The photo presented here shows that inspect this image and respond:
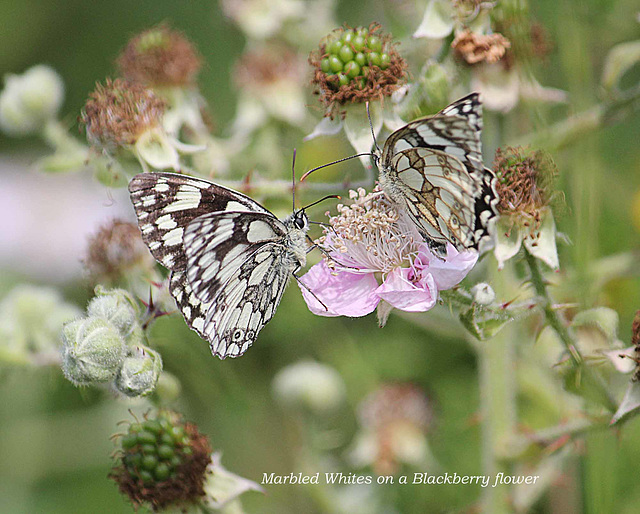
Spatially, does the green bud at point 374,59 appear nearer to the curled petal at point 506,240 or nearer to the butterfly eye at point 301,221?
the butterfly eye at point 301,221

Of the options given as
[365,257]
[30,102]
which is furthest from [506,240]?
[30,102]

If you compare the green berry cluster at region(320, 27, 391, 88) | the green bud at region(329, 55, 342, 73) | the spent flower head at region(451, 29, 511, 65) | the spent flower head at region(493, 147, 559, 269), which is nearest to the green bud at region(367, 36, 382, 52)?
the green berry cluster at region(320, 27, 391, 88)

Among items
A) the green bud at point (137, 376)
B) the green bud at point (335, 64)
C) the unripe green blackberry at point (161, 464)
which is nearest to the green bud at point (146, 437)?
the unripe green blackberry at point (161, 464)

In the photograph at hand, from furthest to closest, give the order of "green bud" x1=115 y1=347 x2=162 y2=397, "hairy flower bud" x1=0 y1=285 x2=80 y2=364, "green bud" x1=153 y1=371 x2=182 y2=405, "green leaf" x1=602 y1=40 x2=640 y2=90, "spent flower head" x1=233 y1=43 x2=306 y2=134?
"spent flower head" x1=233 y1=43 x2=306 y2=134
"hairy flower bud" x1=0 y1=285 x2=80 y2=364
"green leaf" x1=602 y1=40 x2=640 y2=90
"green bud" x1=153 y1=371 x2=182 y2=405
"green bud" x1=115 y1=347 x2=162 y2=397

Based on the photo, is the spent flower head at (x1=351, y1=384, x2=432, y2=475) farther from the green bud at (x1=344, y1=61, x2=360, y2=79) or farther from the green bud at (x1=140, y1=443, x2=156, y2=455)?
the green bud at (x1=344, y1=61, x2=360, y2=79)

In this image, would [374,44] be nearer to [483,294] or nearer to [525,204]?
[525,204]

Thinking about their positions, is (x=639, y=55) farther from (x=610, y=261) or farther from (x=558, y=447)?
(x=558, y=447)
